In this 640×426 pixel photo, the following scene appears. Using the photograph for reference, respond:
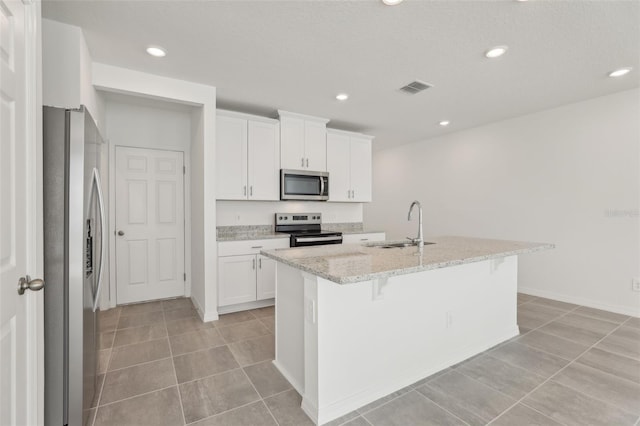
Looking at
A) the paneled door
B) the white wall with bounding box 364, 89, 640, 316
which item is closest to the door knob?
the paneled door

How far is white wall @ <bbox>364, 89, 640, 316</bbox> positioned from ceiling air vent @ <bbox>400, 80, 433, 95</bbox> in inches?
77.7

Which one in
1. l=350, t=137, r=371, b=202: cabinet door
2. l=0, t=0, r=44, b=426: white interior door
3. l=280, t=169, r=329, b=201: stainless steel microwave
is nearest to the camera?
l=0, t=0, r=44, b=426: white interior door

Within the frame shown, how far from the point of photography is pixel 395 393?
6.45ft

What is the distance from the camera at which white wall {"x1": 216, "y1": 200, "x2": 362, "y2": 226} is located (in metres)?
3.96

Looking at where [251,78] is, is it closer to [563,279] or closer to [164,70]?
[164,70]

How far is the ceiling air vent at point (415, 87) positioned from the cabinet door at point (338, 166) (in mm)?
1361

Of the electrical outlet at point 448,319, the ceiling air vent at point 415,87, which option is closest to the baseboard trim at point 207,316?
the electrical outlet at point 448,319

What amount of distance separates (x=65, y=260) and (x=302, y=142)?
10.1 ft

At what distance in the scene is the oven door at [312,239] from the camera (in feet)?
12.2

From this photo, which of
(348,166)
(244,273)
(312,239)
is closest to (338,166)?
(348,166)

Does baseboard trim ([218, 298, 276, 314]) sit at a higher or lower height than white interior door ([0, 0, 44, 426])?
lower

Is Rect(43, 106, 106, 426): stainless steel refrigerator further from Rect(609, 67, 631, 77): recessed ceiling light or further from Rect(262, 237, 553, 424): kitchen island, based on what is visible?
Rect(609, 67, 631, 77): recessed ceiling light

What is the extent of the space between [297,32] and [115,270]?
11.3 feet

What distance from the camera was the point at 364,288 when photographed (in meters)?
1.88
